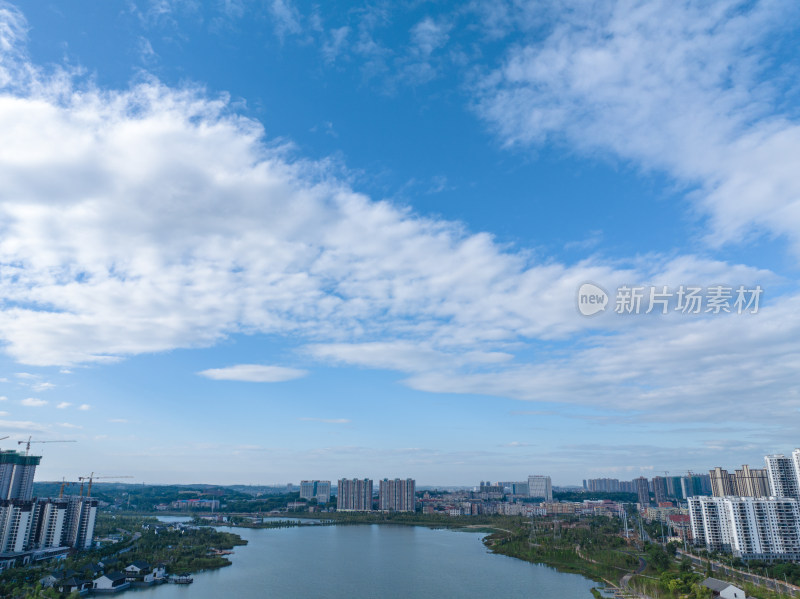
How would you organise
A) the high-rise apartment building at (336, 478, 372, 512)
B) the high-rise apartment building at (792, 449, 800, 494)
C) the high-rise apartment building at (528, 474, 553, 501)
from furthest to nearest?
the high-rise apartment building at (528, 474, 553, 501) < the high-rise apartment building at (336, 478, 372, 512) < the high-rise apartment building at (792, 449, 800, 494)

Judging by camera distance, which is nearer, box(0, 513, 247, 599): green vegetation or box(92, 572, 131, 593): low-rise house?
box(0, 513, 247, 599): green vegetation

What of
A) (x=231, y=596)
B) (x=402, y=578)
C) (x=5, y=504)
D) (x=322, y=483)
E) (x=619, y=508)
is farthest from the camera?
(x=322, y=483)

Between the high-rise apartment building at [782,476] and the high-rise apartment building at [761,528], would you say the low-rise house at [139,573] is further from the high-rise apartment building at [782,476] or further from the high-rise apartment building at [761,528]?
the high-rise apartment building at [782,476]

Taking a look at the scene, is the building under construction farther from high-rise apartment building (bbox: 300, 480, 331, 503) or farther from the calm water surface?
high-rise apartment building (bbox: 300, 480, 331, 503)

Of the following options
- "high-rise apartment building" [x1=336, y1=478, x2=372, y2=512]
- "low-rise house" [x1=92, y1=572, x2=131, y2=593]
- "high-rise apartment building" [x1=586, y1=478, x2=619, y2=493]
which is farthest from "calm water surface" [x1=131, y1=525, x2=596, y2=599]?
"high-rise apartment building" [x1=586, y1=478, x2=619, y2=493]

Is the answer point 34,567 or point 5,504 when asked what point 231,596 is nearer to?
point 34,567

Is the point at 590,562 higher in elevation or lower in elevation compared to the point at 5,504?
lower

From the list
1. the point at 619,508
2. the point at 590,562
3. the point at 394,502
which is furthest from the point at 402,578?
the point at 619,508
